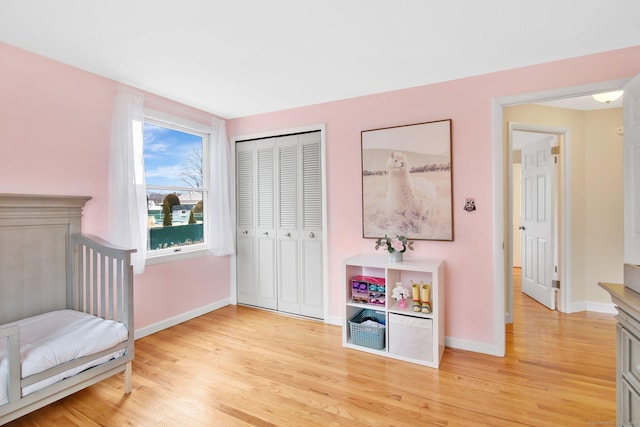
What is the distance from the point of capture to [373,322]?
277 centimetres

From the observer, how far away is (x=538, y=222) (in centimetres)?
386

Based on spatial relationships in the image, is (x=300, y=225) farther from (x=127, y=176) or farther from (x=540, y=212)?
(x=540, y=212)

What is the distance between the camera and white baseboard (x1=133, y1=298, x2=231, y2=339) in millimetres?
2934

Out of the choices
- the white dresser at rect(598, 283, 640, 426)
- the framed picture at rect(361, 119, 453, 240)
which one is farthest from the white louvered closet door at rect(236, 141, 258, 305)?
the white dresser at rect(598, 283, 640, 426)

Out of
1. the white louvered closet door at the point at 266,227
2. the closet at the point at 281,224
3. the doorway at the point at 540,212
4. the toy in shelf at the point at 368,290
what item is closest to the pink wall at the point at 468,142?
the toy in shelf at the point at 368,290

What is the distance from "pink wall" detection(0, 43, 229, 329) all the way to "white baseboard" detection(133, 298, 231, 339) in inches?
2.2

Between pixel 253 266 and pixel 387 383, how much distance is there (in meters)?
2.15

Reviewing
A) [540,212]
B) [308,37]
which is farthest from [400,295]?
[540,212]

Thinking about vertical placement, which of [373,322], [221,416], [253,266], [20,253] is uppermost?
[20,253]

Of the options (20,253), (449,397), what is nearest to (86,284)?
(20,253)

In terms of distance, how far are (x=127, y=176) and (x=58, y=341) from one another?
1.41 m

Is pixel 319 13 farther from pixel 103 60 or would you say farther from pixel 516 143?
pixel 516 143

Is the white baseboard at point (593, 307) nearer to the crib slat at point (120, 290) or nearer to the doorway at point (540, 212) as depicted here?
the doorway at point (540, 212)

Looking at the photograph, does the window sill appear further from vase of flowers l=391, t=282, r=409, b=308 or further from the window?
vase of flowers l=391, t=282, r=409, b=308
